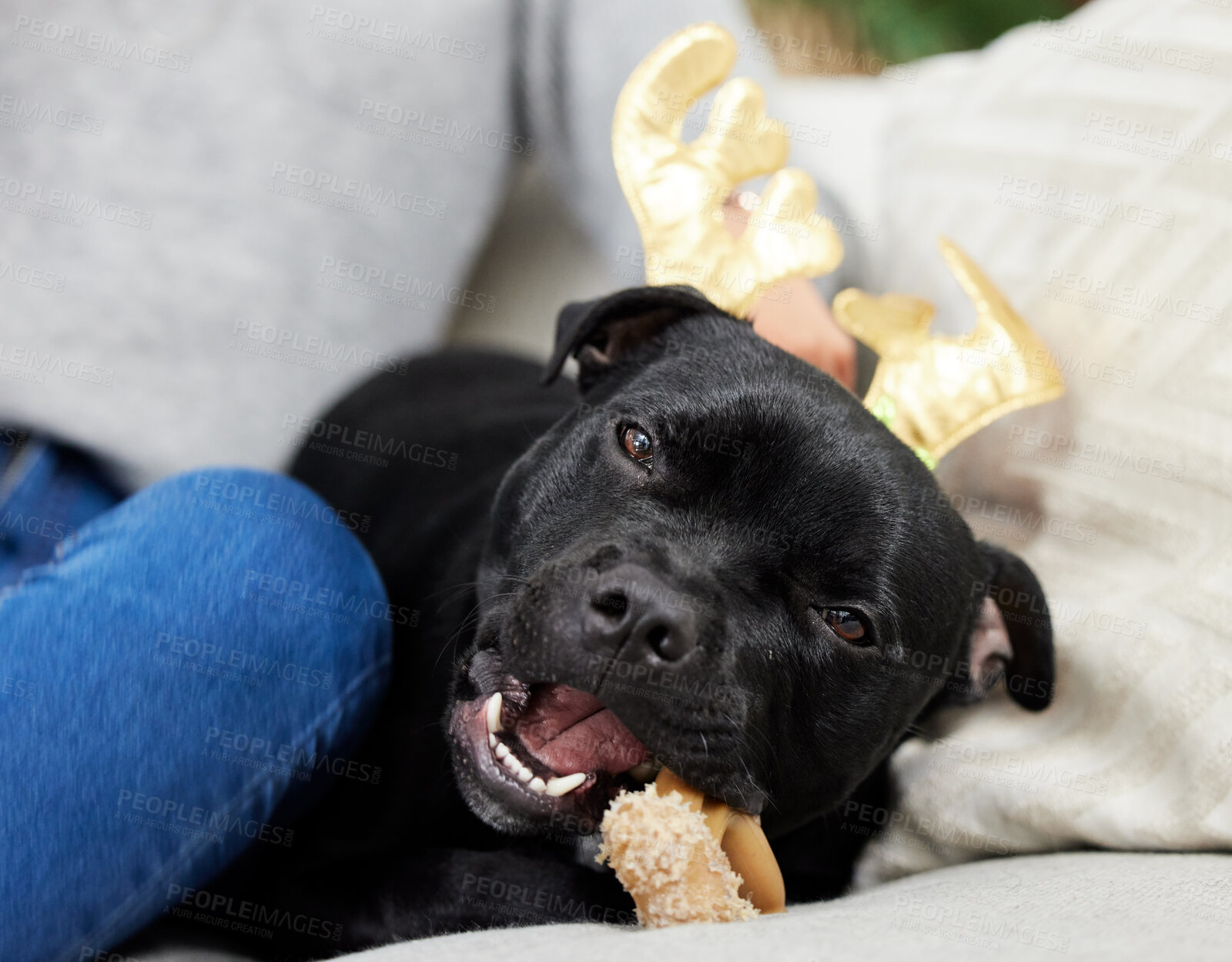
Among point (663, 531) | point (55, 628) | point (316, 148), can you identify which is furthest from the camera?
point (316, 148)

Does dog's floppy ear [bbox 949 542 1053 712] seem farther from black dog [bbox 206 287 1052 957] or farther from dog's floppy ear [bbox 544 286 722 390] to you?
dog's floppy ear [bbox 544 286 722 390]

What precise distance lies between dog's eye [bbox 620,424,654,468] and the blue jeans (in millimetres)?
589

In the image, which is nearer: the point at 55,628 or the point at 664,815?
the point at 664,815

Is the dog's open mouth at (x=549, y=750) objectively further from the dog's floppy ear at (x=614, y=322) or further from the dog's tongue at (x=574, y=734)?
the dog's floppy ear at (x=614, y=322)

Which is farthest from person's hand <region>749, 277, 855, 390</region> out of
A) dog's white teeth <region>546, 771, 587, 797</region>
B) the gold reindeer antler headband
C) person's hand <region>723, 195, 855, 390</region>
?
dog's white teeth <region>546, 771, 587, 797</region>

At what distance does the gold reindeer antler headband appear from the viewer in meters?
2.10

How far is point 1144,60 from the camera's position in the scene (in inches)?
88.6

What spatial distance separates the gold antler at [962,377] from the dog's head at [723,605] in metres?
0.20

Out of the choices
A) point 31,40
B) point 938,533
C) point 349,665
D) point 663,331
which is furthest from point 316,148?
point 938,533

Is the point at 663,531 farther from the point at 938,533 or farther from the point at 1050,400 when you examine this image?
the point at 1050,400

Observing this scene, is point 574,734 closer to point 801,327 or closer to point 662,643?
point 662,643

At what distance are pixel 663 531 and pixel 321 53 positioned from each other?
195 cm

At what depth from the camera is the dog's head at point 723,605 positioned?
4.71 feet

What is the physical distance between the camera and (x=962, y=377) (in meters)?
1.95
